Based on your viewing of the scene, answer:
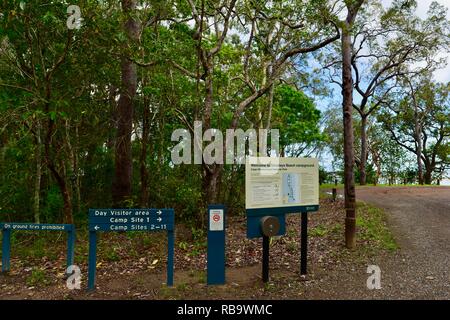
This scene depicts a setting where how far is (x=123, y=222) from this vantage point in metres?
5.30

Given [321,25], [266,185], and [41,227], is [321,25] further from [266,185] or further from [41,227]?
[41,227]

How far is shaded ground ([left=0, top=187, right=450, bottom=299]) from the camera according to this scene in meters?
5.16

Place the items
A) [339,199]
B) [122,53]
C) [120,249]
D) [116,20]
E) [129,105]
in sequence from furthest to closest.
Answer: [339,199] → [129,105] → [120,249] → [122,53] → [116,20]

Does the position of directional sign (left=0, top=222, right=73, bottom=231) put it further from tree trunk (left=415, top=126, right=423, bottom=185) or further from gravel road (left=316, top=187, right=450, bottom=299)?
tree trunk (left=415, top=126, right=423, bottom=185)

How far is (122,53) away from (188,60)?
225cm

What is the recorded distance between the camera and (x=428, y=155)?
33.6 metres

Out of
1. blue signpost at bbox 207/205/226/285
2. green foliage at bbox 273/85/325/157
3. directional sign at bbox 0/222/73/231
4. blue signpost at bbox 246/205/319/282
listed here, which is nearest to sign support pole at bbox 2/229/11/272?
directional sign at bbox 0/222/73/231

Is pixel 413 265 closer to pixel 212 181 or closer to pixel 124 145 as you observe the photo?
pixel 212 181

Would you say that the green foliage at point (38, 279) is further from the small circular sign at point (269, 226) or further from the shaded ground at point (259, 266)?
the small circular sign at point (269, 226)

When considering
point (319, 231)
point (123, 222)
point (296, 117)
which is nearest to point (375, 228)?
point (319, 231)

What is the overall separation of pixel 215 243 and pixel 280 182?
1401 mm

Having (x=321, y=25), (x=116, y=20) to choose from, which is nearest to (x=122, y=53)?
(x=116, y=20)

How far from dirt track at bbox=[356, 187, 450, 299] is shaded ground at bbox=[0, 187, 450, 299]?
0.02 metres
